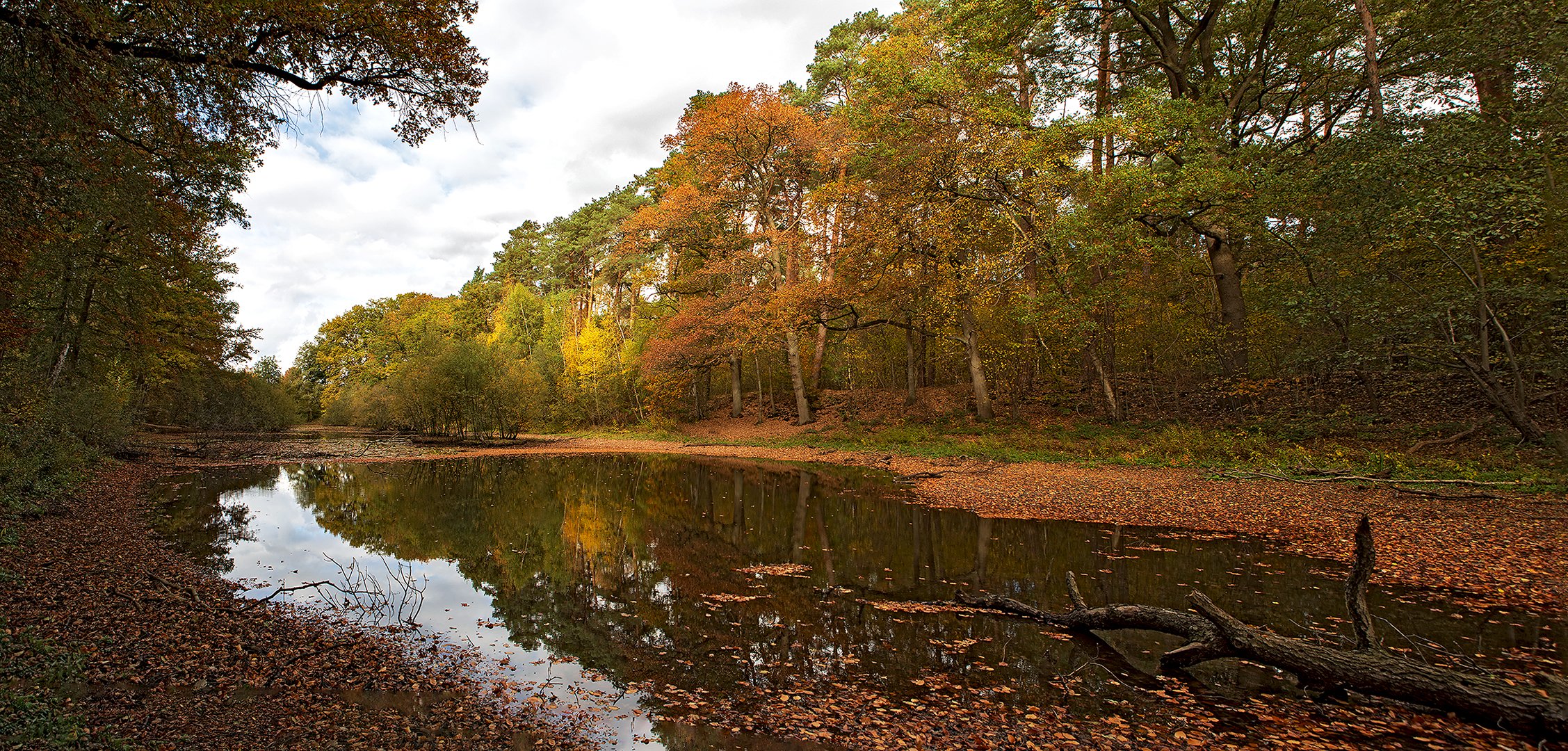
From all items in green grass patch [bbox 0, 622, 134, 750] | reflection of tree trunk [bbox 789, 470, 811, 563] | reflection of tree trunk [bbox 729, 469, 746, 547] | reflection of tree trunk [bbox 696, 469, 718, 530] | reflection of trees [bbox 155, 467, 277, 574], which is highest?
green grass patch [bbox 0, 622, 134, 750]

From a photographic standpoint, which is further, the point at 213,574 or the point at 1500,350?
the point at 1500,350

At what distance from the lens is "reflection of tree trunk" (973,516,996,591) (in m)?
7.52

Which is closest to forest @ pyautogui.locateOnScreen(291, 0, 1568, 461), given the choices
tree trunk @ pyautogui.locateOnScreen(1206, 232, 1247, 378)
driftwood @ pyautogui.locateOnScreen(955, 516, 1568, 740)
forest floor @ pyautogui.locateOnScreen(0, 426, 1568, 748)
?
tree trunk @ pyautogui.locateOnScreen(1206, 232, 1247, 378)

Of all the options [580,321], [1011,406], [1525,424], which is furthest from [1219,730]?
[580,321]

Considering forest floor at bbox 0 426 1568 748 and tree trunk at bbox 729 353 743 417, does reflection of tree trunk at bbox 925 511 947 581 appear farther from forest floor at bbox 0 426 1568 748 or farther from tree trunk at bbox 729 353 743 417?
tree trunk at bbox 729 353 743 417

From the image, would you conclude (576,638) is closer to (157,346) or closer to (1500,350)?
(1500,350)

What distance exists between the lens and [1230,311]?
16.2m

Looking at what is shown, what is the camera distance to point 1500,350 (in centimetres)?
1139

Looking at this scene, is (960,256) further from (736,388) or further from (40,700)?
(40,700)

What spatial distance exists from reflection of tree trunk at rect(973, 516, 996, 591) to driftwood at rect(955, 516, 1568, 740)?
202 centimetres

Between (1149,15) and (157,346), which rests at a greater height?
(1149,15)

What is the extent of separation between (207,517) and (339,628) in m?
9.06

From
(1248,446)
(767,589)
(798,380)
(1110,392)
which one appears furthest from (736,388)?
(767,589)

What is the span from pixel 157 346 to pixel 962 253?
98.1ft
